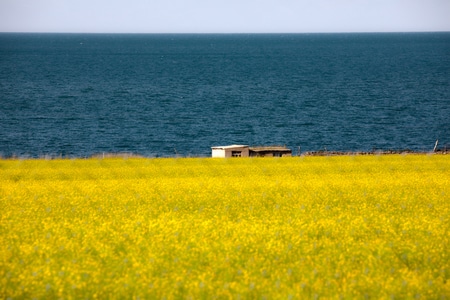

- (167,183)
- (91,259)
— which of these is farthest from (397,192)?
(91,259)

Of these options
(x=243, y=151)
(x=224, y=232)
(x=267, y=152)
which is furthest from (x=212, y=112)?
(x=224, y=232)

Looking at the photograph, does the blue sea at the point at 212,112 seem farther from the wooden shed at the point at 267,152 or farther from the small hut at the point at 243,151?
the small hut at the point at 243,151

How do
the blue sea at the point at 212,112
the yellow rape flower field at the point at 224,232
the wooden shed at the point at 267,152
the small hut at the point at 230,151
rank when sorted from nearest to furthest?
the yellow rape flower field at the point at 224,232
the small hut at the point at 230,151
the wooden shed at the point at 267,152
the blue sea at the point at 212,112

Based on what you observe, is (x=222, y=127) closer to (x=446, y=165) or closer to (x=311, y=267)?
(x=446, y=165)

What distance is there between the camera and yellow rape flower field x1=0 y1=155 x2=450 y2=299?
18922 millimetres

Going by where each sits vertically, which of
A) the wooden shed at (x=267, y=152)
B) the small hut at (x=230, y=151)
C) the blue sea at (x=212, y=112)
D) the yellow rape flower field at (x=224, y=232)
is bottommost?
the blue sea at (x=212, y=112)

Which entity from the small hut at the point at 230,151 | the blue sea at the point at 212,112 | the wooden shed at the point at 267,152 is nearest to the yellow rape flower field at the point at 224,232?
the small hut at the point at 230,151

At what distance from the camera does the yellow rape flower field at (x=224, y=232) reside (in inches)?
745

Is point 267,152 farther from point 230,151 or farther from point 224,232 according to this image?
point 224,232

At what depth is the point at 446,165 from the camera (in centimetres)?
3906

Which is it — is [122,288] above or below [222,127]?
above

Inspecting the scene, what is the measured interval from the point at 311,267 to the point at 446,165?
2180 cm

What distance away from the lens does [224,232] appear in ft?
78.9

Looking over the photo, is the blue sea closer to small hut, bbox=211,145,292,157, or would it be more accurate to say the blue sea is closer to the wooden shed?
the wooden shed
